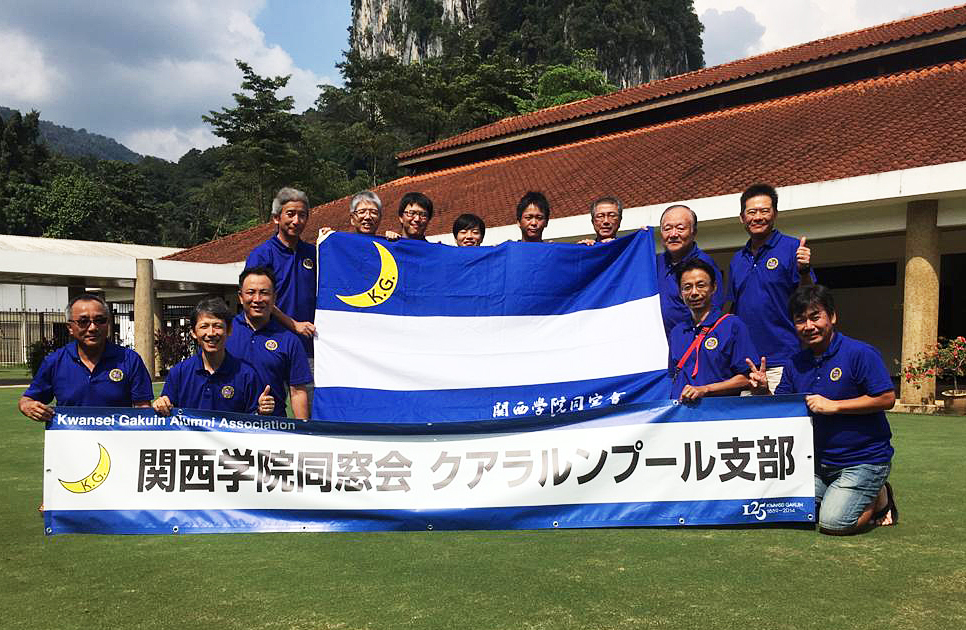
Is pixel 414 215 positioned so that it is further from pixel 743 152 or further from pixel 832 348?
pixel 743 152

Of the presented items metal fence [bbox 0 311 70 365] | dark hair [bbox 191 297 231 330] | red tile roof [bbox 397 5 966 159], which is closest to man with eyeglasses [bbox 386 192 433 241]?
dark hair [bbox 191 297 231 330]

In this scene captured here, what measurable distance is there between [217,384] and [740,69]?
48.7ft

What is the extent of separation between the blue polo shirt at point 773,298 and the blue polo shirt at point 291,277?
2687mm

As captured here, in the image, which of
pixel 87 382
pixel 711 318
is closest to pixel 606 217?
pixel 711 318

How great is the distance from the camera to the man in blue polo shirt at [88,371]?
12.9 ft

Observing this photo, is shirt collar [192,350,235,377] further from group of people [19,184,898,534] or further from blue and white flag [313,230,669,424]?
blue and white flag [313,230,669,424]

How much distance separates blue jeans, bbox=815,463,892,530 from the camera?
142 inches

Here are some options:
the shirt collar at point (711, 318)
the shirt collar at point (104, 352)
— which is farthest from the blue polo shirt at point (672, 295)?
the shirt collar at point (104, 352)

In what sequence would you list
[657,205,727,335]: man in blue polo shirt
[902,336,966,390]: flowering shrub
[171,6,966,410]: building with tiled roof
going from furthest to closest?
[171,6,966,410]: building with tiled roof → [902,336,966,390]: flowering shrub → [657,205,727,335]: man in blue polo shirt

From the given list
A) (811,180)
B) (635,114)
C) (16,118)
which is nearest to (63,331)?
(635,114)

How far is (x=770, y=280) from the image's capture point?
167 inches

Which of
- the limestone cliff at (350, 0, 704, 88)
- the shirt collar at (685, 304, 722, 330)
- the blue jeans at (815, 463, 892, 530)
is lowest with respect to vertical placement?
the blue jeans at (815, 463, 892, 530)

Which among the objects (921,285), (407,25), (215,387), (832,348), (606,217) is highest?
(407,25)

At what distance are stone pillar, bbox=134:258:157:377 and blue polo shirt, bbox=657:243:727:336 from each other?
1430 cm
